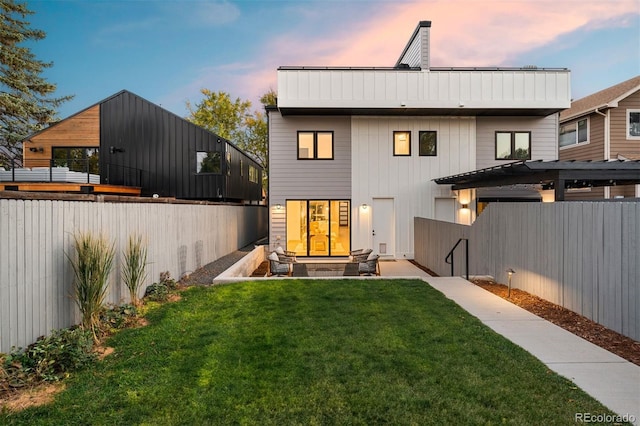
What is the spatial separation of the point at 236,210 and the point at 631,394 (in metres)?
14.8

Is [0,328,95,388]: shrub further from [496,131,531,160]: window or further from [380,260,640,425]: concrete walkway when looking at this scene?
[496,131,531,160]: window

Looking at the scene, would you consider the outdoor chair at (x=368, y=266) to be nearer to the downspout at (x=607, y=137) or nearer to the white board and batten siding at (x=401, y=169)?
the white board and batten siding at (x=401, y=169)

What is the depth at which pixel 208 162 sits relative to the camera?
705 inches

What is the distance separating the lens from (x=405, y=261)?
13750 millimetres

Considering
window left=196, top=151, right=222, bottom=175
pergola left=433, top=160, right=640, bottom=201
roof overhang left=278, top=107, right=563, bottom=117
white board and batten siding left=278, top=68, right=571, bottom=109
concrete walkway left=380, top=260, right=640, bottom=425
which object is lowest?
concrete walkway left=380, top=260, right=640, bottom=425

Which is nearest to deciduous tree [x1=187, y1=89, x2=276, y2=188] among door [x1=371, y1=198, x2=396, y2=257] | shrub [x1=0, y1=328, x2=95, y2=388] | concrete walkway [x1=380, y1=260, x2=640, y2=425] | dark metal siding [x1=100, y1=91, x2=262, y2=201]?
dark metal siding [x1=100, y1=91, x2=262, y2=201]

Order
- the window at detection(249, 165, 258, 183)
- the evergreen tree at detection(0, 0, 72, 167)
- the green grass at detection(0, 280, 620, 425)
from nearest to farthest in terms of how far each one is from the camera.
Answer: the green grass at detection(0, 280, 620, 425), the evergreen tree at detection(0, 0, 72, 167), the window at detection(249, 165, 258, 183)

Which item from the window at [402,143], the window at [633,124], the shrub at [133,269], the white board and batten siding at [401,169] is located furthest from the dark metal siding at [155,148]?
the window at [633,124]

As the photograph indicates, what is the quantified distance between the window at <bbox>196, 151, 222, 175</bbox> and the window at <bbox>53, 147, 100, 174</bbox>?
502 centimetres

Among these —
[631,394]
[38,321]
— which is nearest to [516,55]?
[631,394]

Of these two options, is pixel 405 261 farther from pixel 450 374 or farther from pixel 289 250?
pixel 450 374

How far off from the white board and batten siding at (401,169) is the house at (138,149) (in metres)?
7.63

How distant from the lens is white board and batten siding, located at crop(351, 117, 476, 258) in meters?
14.0

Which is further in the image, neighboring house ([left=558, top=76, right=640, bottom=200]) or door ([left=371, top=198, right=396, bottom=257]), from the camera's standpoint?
neighboring house ([left=558, top=76, right=640, bottom=200])
